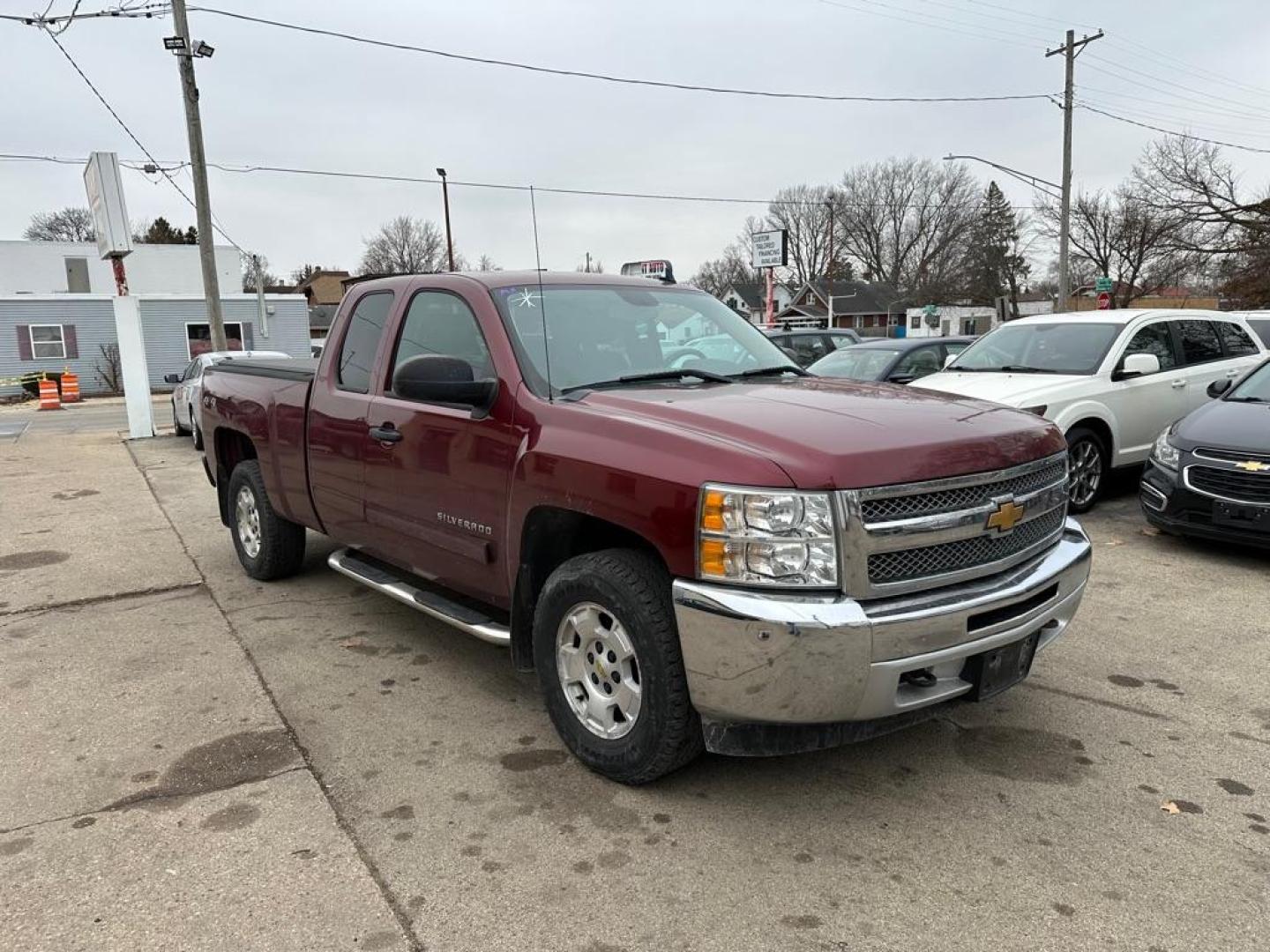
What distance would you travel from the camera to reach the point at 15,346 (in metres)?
30.0

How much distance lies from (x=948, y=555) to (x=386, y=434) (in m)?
2.57

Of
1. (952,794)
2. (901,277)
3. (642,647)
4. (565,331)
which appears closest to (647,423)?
(642,647)

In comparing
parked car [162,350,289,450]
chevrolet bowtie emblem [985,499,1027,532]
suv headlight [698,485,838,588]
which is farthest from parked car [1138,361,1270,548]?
parked car [162,350,289,450]

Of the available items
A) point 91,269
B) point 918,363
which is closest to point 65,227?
point 91,269

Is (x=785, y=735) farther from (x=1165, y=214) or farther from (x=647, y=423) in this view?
(x=1165, y=214)

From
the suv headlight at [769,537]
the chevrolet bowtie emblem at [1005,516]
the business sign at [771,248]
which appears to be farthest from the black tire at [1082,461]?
the business sign at [771,248]

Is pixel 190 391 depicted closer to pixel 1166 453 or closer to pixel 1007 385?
pixel 1007 385

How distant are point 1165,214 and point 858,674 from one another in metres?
41.7

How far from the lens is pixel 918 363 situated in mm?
10672

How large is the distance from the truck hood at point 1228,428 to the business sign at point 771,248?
13564mm

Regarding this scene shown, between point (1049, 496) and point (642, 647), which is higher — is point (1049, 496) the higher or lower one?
the higher one

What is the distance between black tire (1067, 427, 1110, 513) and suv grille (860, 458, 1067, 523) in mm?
4832

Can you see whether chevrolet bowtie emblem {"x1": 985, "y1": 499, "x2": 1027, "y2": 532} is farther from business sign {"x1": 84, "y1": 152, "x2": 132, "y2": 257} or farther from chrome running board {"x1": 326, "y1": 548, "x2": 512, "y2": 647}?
business sign {"x1": 84, "y1": 152, "x2": 132, "y2": 257}

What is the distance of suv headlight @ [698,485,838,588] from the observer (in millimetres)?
2680
